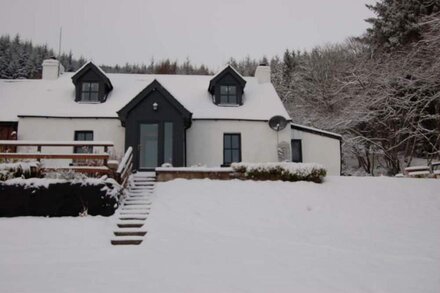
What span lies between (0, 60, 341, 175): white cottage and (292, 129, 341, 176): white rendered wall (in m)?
0.05

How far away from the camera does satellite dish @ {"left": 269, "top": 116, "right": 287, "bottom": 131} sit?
19.0 metres

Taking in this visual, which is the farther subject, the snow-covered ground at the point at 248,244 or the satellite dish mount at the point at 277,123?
the satellite dish mount at the point at 277,123

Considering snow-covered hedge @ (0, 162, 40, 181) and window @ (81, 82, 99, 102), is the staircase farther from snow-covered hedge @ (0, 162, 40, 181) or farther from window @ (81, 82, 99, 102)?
window @ (81, 82, 99, 102)

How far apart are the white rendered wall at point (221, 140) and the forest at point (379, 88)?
7.61 m

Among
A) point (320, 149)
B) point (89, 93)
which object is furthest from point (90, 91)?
point (320, 149)

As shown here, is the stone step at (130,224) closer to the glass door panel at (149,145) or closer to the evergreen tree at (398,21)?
the glass door panel at (149,145)

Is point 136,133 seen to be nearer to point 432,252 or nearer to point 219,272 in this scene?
point 219,272

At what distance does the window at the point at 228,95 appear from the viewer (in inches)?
805

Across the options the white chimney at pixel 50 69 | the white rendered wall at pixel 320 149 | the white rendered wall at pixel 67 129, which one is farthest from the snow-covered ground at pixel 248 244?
the white chimney at pixel 50 69

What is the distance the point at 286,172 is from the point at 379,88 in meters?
12.3

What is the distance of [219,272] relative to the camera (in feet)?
24.1

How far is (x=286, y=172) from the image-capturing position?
1471 centimetres

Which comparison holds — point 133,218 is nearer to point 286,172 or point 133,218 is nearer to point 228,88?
point 286,172

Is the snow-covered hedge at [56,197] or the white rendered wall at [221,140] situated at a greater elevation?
the white rendered wall at [221,140]
